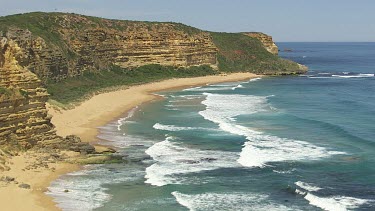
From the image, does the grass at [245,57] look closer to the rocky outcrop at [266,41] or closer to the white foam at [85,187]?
the rocky outcrop at [266,41]

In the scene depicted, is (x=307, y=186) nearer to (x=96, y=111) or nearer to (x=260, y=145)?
(x=260, y=145)

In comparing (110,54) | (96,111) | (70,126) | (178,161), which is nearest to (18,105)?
(178,161)

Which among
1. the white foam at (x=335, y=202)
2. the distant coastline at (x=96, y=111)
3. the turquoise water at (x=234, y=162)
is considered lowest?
the white foam at (x=335, y=202)

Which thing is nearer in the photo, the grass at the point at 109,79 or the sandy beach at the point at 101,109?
the sandy beach at the point at 101,109

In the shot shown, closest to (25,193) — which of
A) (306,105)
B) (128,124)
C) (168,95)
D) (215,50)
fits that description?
A: (128,124)

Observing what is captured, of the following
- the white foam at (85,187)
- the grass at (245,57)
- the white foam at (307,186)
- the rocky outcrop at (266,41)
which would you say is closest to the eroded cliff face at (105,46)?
the grass at (245,57)

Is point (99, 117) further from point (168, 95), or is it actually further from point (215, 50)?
point (215, 50)

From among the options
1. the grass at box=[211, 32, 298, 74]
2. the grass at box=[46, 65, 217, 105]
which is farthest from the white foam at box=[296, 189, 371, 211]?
the grass at box=[211, 32, 298, 74]
